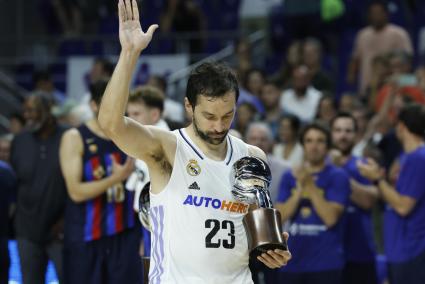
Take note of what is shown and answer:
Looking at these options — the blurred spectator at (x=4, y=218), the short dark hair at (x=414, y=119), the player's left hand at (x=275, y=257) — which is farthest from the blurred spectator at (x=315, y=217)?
the player's left hand at (x=275, y=257)

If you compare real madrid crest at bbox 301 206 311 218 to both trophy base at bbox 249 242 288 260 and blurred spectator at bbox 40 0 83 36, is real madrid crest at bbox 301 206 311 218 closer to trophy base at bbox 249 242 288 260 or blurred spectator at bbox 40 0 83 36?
trophy base at bbox 249 242 288 260

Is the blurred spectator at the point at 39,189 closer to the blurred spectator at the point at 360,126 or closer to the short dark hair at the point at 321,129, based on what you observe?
the short dark hair at the point at 321,129

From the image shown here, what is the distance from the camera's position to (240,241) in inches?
166

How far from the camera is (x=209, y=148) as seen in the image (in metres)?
4.25

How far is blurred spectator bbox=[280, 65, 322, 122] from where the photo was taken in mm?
11086

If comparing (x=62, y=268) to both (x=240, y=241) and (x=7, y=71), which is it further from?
(x=7, y=71)

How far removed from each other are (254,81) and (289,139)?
2550 millimetres

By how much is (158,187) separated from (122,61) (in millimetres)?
688

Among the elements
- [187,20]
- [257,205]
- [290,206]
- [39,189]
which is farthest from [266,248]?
[187,20]

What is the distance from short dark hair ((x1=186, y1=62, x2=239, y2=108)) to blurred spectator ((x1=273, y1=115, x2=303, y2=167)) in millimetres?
4977

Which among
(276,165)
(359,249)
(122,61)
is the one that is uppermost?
(122,61)

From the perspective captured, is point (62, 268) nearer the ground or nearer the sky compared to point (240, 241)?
nearer the ground

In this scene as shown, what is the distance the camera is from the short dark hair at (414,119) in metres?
7.32

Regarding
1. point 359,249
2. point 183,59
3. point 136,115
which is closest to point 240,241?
point 136,115
